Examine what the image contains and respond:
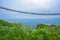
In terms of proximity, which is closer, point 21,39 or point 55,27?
point 21,39

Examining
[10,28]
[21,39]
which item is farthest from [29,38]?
[10,28]

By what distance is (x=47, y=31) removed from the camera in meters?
6.68

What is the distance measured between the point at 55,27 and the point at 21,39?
1262 millimetres

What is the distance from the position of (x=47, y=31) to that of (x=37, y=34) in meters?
0.34

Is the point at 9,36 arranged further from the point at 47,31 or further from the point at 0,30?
the point at 47,31

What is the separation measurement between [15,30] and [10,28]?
9.2 inches

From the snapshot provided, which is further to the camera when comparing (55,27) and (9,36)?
(55,27)

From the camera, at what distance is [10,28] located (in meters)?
6.66

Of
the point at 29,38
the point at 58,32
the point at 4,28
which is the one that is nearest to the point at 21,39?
the point at 29,38

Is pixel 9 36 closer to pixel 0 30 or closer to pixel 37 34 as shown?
pixel 0 30

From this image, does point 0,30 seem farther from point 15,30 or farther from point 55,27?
point 55,27

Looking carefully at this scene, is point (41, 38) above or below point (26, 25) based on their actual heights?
below

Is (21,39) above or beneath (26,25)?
beneath

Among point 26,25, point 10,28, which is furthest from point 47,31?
point 10,28
